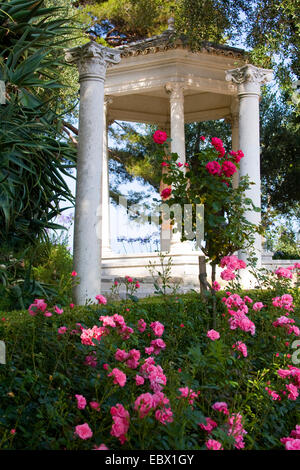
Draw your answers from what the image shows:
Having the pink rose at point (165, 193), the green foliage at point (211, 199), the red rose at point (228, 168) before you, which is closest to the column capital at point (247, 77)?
the green foliage at point (211, 199)

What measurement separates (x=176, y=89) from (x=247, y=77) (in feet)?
16.2

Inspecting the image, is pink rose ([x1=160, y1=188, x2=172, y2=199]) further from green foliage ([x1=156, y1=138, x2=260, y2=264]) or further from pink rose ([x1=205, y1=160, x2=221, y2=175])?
pink rose ([x1=205, y1=160, x2=221, y2=175])

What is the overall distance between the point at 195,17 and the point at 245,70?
176 inches

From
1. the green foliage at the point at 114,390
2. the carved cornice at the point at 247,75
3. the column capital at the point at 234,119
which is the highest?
the column capital at the point at 234,119

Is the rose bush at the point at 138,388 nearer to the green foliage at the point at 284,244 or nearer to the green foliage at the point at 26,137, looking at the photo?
the green foliage at the point at 26,137

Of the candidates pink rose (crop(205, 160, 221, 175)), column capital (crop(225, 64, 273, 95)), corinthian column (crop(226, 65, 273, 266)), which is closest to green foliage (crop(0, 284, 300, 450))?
pink rose (crop(205, 160, 221, 175))

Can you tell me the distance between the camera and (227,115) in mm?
22094

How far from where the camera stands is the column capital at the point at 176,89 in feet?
Result: 60.1

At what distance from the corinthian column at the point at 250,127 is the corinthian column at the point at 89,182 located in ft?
13.2

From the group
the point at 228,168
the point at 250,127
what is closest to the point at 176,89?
the point at 250,127

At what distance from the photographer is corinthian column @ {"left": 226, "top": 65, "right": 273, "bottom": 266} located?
13336 mm
